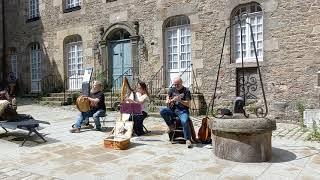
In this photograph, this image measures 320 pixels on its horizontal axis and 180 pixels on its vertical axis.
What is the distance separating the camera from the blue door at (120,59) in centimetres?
1461

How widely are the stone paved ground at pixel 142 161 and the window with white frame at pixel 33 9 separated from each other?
37.2 ft

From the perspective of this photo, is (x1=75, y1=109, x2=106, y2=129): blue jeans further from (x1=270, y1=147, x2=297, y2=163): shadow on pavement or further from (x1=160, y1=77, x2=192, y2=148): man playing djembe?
(x1=270, y1=147, x2=297, y2=163): shadow on pavement

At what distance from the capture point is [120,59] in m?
14.9

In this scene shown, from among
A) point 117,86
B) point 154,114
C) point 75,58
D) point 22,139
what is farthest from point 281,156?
point 75,58

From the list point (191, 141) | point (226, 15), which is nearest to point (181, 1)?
point (226, 15)

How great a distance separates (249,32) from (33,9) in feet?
37.6

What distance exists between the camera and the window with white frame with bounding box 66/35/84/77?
16.4m

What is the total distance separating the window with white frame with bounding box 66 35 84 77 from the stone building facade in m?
0.04

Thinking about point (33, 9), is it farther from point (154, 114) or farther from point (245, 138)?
point (245, 138)

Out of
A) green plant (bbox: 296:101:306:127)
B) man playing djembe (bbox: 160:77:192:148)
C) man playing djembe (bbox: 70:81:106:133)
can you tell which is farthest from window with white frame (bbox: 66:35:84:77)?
man playing djembe (bbox: 160:77:192:148)

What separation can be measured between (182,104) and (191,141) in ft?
2.32

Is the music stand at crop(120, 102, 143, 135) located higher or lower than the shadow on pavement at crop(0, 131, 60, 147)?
higher

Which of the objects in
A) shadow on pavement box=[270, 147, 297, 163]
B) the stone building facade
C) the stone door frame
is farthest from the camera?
the stone door frame

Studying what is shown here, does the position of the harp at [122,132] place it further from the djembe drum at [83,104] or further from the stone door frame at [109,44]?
the stone door frame at [109,44]
